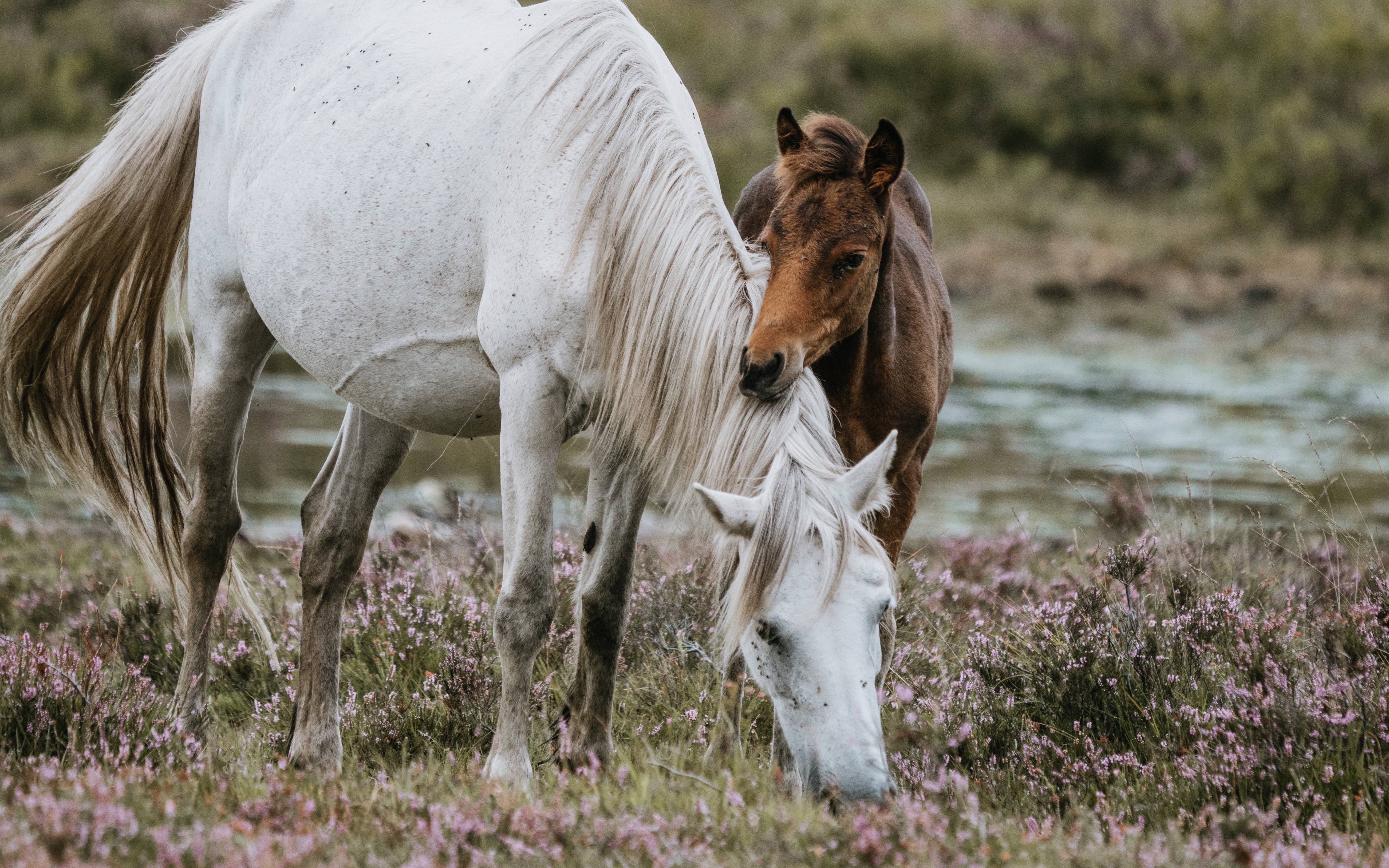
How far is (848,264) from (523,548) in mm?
1015

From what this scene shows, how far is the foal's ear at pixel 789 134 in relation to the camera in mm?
3227

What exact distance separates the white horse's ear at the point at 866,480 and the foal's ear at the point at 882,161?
2.43 feet

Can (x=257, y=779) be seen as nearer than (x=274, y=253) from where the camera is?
Yes

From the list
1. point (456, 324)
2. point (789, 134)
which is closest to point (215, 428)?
point (456, 324)

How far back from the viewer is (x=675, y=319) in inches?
117

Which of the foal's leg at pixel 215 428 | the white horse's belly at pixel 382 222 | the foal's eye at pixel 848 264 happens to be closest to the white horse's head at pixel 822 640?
the foal's eye at pixel 848 264

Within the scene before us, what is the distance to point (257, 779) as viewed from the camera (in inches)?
119

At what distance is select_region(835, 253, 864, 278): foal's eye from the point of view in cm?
306

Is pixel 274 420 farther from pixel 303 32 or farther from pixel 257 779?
pixel 257 779

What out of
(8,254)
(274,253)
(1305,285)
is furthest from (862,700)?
(1305,285)

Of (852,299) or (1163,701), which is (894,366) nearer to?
(852,299)

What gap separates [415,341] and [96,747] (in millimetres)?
1229

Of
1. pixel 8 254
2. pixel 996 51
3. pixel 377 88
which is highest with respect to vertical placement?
pixel 377 88

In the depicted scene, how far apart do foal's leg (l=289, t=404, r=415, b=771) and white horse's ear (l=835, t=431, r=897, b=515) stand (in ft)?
5.50
